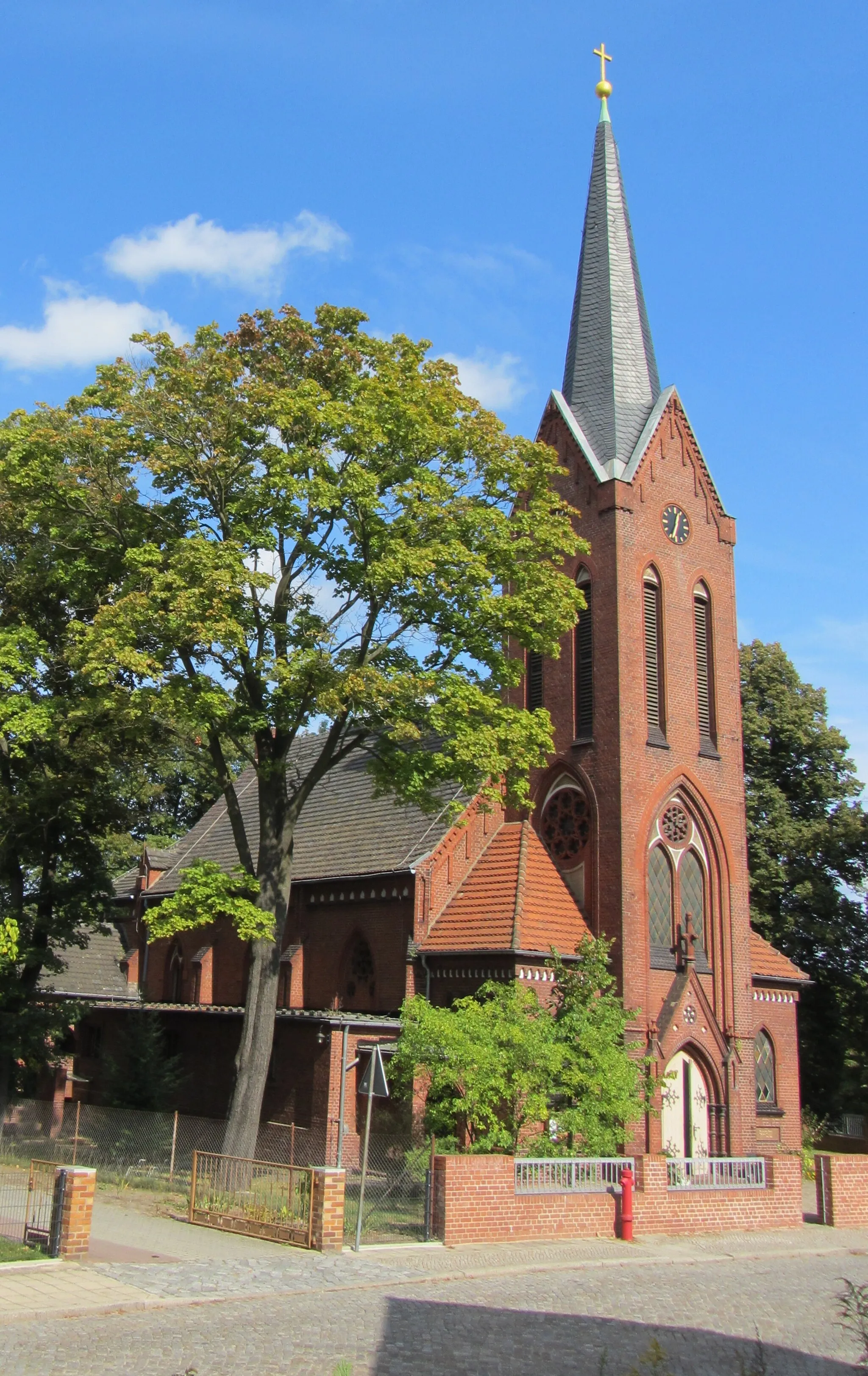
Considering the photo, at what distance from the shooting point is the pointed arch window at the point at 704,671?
28.3 metres

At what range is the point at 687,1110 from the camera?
85.7 feet

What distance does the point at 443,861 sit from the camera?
27.2m

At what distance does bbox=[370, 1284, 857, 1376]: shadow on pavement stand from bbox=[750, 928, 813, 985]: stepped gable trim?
1854 cm

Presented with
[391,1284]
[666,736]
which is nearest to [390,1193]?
[391,1284]

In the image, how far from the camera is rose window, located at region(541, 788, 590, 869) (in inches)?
1053

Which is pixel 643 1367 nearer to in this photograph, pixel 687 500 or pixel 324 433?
pixel 324 433

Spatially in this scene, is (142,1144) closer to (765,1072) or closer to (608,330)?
(765,1072)

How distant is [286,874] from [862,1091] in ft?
72.4

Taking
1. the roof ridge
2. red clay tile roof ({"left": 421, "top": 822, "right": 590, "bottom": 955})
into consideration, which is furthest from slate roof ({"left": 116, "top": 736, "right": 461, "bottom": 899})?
the roof ridge

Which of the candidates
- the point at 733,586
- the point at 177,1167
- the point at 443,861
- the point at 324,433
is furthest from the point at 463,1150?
the point at 733,586

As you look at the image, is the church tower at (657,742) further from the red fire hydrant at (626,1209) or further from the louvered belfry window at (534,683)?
the red fire hydrant at (626,1209)

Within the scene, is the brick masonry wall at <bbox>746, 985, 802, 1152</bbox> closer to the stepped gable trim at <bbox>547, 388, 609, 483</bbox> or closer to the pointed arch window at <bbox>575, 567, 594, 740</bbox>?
the pointed arch window at <bbox>575, 567, 594, 740</bbox>

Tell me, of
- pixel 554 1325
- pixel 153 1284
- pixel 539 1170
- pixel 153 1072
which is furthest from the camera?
pixel 153 1072

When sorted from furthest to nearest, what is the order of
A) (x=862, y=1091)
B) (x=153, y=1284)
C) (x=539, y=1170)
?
(x=862, y=1091), (x=539, y=1170), (x=153, y=1284)
